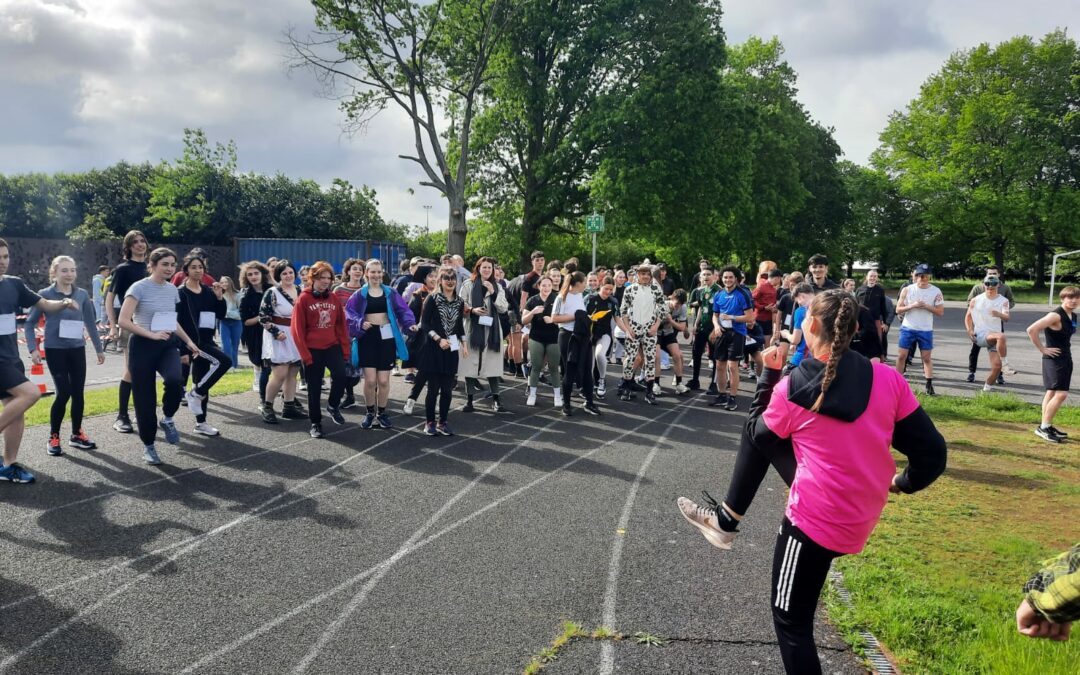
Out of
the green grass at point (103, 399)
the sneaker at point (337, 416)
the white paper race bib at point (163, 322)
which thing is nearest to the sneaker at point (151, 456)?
the white paper race bib at point (163, 322)

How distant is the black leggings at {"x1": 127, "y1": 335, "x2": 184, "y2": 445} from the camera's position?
6383mm

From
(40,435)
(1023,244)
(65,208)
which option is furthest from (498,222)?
(1023,244)

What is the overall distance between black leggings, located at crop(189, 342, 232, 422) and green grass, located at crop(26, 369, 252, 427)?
178 cm

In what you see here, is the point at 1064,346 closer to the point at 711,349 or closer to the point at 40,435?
the point at 711,349

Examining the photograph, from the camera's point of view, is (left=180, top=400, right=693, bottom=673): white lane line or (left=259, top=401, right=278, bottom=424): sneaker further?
(left=259, top=401, right=278, bottom=424): sneaker

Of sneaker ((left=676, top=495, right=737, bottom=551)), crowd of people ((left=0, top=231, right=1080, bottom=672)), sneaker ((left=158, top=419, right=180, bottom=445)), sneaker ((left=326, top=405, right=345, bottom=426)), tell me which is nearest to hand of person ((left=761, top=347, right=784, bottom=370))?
crowd of people ((left=0, top=231, right=1080, bottom=672))

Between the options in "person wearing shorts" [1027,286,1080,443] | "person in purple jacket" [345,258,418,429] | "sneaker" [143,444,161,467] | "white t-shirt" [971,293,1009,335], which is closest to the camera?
"sneaker" [143,444,161,467]

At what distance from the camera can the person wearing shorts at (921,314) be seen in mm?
10844

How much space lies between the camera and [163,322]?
21.2ft

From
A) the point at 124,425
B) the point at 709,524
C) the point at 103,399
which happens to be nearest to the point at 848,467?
the point at 709,524

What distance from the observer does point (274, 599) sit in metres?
3.92

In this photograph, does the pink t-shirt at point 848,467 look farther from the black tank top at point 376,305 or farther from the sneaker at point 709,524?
the black tank top at point 376,305

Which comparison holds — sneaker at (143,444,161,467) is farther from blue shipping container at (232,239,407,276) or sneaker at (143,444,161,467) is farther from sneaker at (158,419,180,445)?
blue shipping container at (232,239,407,276)

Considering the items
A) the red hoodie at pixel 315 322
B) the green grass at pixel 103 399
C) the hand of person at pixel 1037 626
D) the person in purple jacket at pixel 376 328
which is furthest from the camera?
the green grass at pixel 103 399
